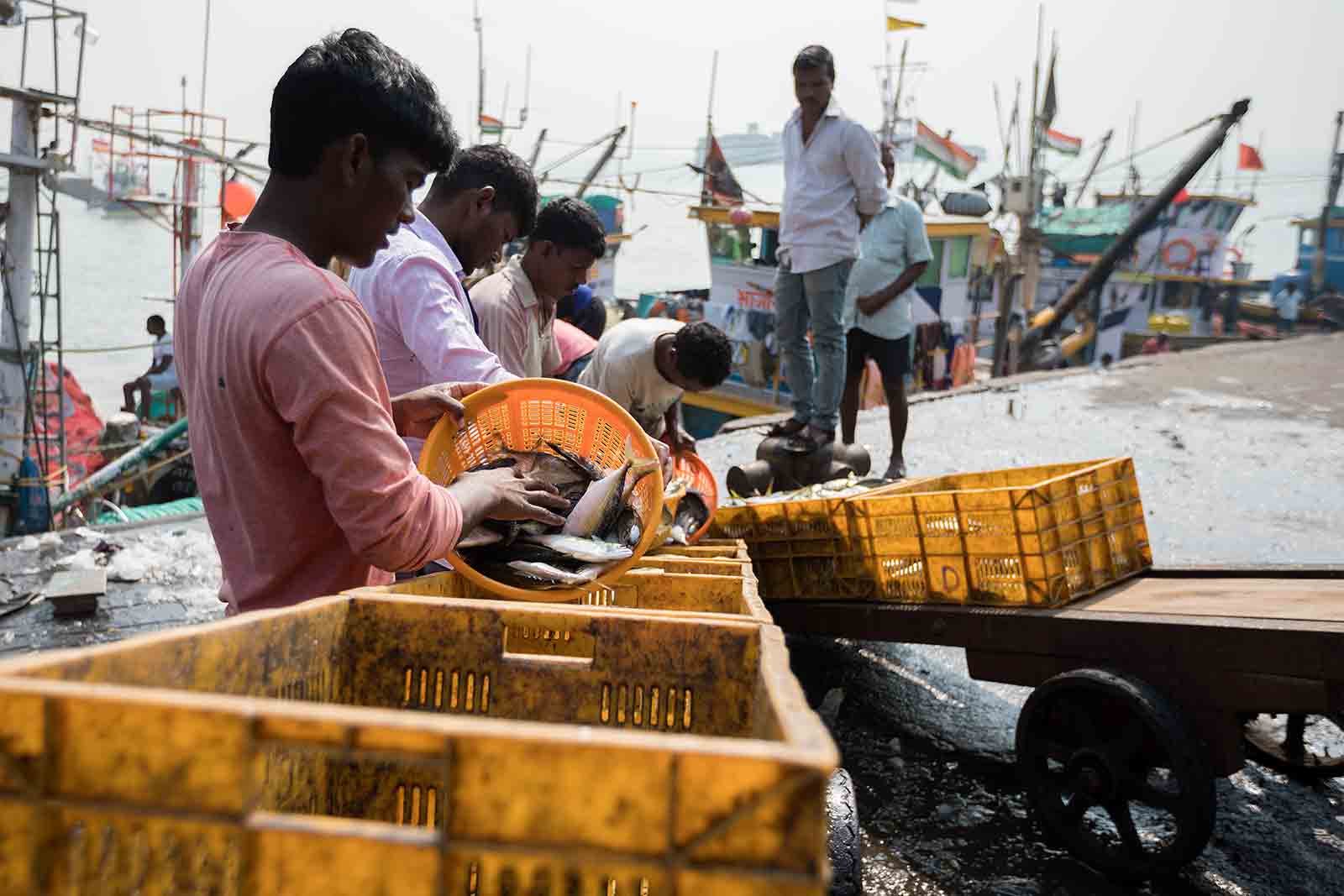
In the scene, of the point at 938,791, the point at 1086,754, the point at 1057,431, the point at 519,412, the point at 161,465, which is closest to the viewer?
the point at 519,412

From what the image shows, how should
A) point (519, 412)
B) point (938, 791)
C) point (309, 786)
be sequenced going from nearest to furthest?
point (309, 786), point (519, 412), point (938, 791)

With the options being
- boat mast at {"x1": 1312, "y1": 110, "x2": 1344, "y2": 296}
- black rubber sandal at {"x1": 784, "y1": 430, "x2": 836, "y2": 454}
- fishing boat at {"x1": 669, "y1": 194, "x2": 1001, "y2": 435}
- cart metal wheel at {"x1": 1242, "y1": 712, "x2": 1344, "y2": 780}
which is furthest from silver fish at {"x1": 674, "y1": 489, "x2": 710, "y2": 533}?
boat mast at {"x1": 1312, "y1": 110, "x2": 1344, "y2": 296}

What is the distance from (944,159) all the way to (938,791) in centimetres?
3468

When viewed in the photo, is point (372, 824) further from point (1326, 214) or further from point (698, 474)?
point (1326, 214)

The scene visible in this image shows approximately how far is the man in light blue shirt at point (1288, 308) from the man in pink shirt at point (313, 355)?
39290 mm

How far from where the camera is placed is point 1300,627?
118 inches

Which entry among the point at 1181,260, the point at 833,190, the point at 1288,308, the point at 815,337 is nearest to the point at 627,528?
the point at 815,337

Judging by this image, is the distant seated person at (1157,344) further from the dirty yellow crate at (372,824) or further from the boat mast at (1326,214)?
the dirty yellow crate at (372,824)

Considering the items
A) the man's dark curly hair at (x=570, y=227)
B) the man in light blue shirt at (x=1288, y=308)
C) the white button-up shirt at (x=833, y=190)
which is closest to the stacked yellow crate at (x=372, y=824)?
the man's dark curly hair at (x=570, y=227)

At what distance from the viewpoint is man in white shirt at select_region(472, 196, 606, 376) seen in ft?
12.4

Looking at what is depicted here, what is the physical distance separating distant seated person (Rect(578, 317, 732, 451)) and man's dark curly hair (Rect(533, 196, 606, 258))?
615mm

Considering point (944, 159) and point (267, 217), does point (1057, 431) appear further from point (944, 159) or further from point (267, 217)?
point (944, 159)

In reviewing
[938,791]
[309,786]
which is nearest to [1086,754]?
[938,791]

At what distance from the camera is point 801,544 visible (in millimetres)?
4262
